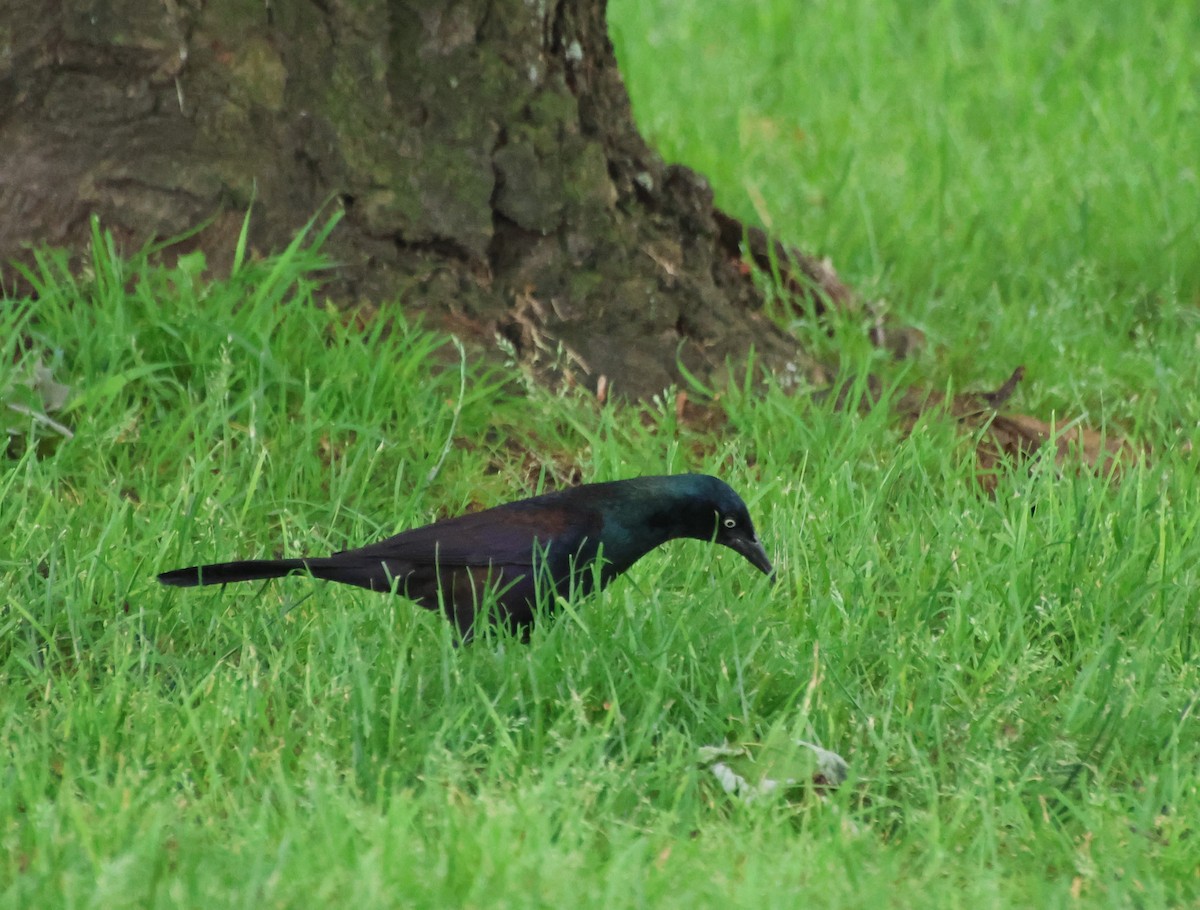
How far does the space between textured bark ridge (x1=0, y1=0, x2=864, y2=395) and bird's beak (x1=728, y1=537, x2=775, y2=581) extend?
121 cm

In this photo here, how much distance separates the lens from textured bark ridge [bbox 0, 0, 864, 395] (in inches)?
190

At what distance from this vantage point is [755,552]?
391cm

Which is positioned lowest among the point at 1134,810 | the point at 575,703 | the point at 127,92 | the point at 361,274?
the point at 1134,810

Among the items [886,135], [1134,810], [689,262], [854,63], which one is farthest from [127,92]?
[854,63]

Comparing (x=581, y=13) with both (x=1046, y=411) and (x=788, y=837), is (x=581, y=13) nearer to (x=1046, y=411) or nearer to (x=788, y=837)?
(x=1046, y=411)

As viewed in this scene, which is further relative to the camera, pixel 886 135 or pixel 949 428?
pixel 886 135

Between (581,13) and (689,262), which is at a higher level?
(581,13)

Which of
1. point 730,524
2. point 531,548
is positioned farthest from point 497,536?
point 730,524

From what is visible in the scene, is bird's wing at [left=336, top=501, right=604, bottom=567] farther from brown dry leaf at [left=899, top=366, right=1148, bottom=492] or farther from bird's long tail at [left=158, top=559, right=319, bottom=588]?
A: brown dry leaf at [left=899, top=366, right=1148, bottom=492]

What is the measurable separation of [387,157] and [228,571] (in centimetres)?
172

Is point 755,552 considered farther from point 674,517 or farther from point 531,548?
point 531,548

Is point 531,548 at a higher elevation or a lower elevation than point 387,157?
lower

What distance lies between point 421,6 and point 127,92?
2.69ft

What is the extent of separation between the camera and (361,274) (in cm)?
495
